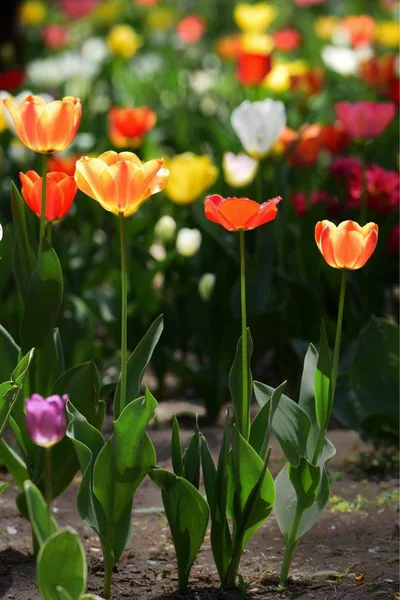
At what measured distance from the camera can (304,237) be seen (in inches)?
122

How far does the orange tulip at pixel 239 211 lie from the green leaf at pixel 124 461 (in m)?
0.31

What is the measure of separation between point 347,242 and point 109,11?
263 inches

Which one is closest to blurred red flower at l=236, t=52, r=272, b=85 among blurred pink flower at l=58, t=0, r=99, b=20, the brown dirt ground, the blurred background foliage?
the blurred background foliage

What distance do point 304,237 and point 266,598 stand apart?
1.42 meters

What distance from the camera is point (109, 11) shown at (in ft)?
26.1

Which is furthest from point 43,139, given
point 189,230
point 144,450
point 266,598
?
point 189,230

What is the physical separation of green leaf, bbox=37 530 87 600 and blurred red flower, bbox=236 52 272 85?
275cm

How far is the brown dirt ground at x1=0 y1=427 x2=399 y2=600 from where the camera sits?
193 cm

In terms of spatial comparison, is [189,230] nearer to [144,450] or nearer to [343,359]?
[343,359]

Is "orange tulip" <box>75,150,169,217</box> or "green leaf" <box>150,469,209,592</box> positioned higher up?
"orange tulip" <box>75,150,169,217</box>

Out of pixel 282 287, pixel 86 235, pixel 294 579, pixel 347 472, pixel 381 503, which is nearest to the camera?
pixel 294 579

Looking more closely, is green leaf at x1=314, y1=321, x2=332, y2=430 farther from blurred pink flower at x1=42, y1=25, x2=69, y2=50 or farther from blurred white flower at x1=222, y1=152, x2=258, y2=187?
blurred pink flower at x1=42, y1=25, x2=69, y2=50

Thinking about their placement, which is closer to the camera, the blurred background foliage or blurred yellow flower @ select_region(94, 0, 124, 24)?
the blurred background foliage

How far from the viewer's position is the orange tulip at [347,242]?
168cm
